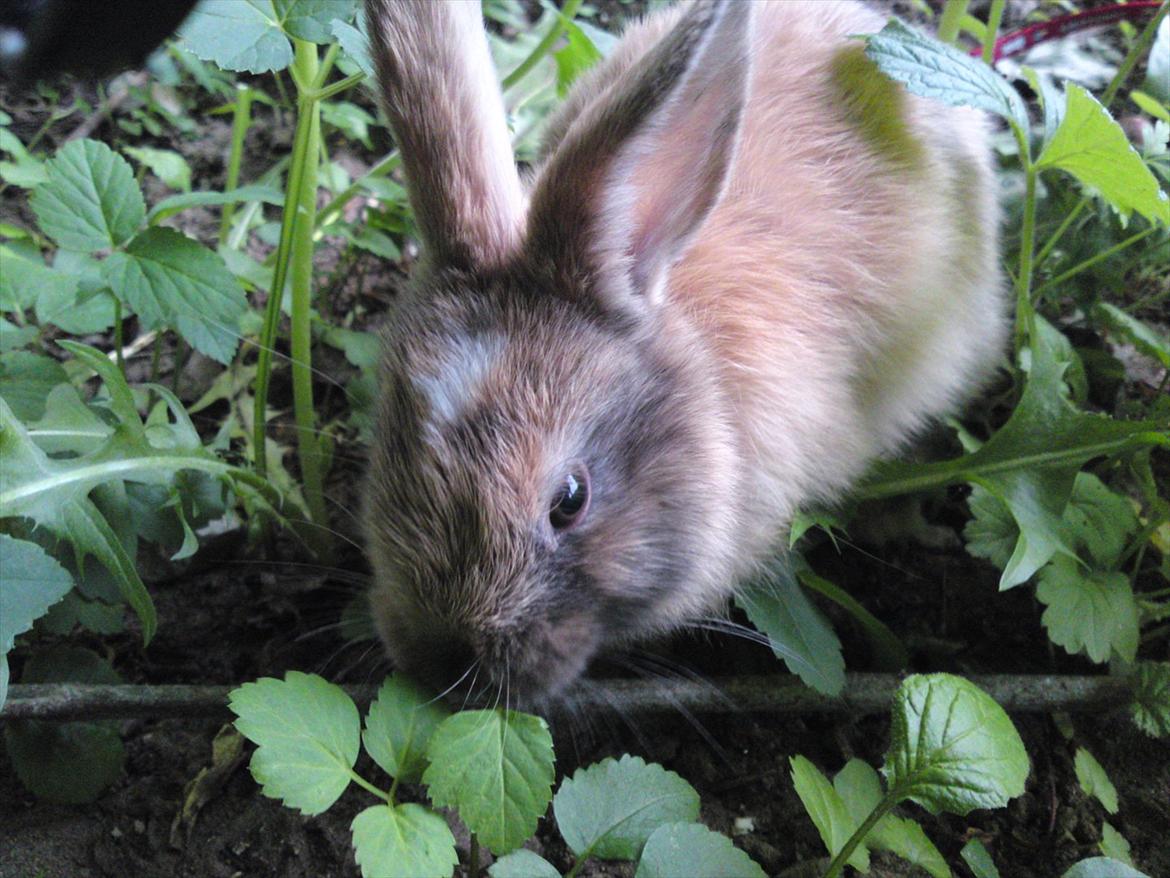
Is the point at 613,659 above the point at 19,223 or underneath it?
underneath

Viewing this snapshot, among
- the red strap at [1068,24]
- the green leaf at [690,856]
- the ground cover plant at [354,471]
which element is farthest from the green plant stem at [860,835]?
the red strap at [1068,24]

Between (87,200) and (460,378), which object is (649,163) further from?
(87,200)

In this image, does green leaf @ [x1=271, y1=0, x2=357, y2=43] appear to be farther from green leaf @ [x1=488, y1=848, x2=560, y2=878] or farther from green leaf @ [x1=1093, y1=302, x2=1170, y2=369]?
green leaf @ [x1=1093, y1=302, x2=1170, y2=369]

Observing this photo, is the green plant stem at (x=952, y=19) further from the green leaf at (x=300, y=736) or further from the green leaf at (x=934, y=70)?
the green leaf at (x=300, y=736)

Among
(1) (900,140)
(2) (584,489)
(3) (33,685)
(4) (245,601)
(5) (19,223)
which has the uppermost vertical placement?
(1) (900,140)

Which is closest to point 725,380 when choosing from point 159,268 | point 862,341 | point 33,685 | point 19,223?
point 862,341

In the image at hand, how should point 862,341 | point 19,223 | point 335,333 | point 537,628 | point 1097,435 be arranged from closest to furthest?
point 537,628 → point 1097,435 → point 862,341 → point 335,333 → point 19,223

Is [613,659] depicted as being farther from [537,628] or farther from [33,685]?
[33,685]
